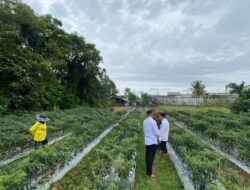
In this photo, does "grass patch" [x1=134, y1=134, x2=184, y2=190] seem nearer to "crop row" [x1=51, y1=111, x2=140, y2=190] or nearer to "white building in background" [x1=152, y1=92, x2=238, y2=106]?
"crop row" [x1=51, y1=111, x2=140, y2=190]

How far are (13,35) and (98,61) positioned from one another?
16.2 meters

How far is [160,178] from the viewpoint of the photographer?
6.00 m

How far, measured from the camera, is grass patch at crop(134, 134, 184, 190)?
5.42m

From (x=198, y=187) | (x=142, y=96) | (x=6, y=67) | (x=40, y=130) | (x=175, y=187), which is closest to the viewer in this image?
(x=198, y=187)

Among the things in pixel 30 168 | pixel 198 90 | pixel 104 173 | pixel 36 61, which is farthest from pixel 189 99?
pixel 30 168

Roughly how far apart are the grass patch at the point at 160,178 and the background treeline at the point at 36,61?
38.8 feet

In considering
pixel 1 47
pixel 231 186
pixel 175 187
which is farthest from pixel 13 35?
pixel 231 186

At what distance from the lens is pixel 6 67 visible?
17.2 m

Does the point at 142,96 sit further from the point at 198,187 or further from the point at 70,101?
the point at 198,187

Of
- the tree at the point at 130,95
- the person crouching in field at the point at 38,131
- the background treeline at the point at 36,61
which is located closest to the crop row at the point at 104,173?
the person crouching in field at the point at 38,131

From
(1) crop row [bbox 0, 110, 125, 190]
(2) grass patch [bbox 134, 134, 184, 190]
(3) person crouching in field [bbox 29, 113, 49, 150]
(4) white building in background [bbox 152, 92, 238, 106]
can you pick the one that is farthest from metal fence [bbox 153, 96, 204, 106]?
(1) crop row [bbox 0, 110, 125, 190]

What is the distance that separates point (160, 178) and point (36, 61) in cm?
1634

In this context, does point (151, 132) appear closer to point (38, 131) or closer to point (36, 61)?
point (38, 131)

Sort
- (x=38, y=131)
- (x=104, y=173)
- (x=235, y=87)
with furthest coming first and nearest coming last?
(x=235, y=87)
(x=38, y=131)
(x=104, y=173)
